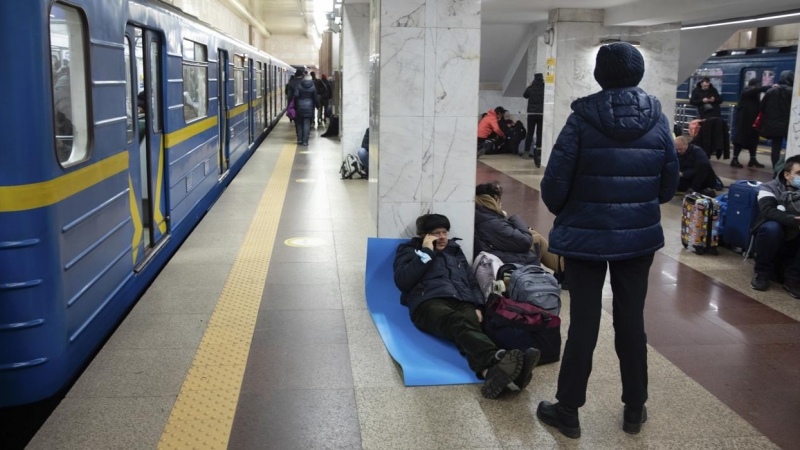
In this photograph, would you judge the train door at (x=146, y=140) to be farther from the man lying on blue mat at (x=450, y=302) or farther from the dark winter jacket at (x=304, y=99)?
the dark winter jacket at (x=304, y=99)

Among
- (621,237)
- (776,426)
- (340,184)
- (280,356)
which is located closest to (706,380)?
(776,426)

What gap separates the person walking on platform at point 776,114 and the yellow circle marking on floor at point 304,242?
30.6 ft

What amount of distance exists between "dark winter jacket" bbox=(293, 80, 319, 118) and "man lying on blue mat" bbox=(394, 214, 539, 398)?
13.0 metres

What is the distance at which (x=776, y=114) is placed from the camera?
43.9 ft

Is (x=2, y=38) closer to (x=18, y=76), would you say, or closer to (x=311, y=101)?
(x=18, y=76)

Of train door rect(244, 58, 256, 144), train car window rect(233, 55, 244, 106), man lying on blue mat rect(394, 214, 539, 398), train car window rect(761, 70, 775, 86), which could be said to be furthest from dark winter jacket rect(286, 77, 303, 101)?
man lying on blue mat rect(394, 214, 539, 398)

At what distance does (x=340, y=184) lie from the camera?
12.1 metres

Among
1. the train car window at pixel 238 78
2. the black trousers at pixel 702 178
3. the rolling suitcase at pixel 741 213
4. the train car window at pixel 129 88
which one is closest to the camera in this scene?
the train car window at pixel 129 88

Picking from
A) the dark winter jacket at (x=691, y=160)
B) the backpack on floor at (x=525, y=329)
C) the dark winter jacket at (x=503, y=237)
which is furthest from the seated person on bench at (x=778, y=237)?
the dark winter jacket at (x=691, y=160)

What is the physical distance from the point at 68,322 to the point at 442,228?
2.43m

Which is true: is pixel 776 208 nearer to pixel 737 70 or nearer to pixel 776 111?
pixel 776 111

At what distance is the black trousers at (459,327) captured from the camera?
13.9 feet

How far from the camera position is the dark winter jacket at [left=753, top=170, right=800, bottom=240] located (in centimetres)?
638

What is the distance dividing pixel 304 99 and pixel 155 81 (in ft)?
38.3
